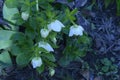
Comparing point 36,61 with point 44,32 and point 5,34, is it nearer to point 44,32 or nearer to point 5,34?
point 44,32

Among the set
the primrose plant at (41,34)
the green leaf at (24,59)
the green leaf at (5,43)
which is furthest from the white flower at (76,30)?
the green leaf at (5,43)

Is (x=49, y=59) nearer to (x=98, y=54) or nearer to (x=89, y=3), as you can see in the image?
(x=98, y=54)

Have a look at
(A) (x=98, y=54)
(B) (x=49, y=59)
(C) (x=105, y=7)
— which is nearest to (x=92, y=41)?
(A) (x=98, y=54)

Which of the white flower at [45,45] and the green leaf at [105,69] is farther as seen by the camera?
the green leaf at [105,69]

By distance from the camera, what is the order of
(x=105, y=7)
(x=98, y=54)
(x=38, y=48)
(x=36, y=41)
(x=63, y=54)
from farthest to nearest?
1. (x=105, y=7)
2. (x=98, y=54)
3. (x=63, y=54)
4. (x=36, y=41)
5. (x=38, y=48)

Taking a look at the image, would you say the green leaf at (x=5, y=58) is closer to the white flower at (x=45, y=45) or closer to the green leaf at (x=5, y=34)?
the green leaf at (x=5, y=34)

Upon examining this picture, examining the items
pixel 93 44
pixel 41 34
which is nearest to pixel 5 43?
pixel 41 34
